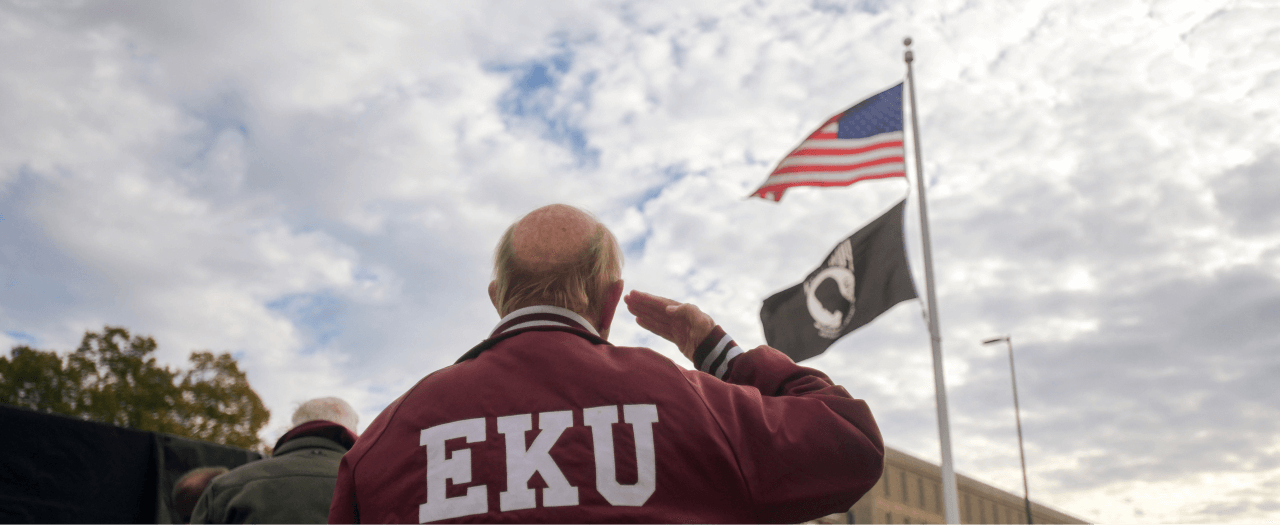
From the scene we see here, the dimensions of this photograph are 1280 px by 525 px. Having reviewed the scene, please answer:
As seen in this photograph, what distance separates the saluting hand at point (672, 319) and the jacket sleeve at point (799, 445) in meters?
0.20

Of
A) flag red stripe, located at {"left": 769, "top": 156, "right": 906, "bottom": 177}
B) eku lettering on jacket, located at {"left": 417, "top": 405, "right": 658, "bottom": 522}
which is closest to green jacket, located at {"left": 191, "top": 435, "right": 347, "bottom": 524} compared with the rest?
eku lettering on jacket, located at {"left": 417, "top": 405, "right": 658, "bottom": 522}

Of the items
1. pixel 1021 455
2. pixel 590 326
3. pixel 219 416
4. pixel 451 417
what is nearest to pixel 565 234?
pixel 590 326

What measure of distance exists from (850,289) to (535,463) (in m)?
9.26

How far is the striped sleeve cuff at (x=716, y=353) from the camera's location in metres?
1.75

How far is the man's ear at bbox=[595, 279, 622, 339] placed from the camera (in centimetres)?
179

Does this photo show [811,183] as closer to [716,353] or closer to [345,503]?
[716,353]

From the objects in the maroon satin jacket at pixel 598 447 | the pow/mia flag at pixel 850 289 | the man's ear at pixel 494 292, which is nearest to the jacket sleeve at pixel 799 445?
the maroon satin jacket at pixel 598 447

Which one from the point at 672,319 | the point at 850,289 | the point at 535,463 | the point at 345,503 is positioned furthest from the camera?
the point at 850,289

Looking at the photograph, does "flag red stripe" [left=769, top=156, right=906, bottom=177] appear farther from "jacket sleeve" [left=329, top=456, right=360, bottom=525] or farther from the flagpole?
"jacket sleeve" [left=329, top=456, right=360, bottom=525]

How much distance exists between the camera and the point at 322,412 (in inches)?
173

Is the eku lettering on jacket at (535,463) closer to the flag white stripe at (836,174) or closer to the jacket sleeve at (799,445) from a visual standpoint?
the jacket sleeve at (799,445)

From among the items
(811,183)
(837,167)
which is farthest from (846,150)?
(811,183)

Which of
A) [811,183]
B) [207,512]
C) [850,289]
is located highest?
[811,183]

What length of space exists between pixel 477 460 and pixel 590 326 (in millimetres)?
387
